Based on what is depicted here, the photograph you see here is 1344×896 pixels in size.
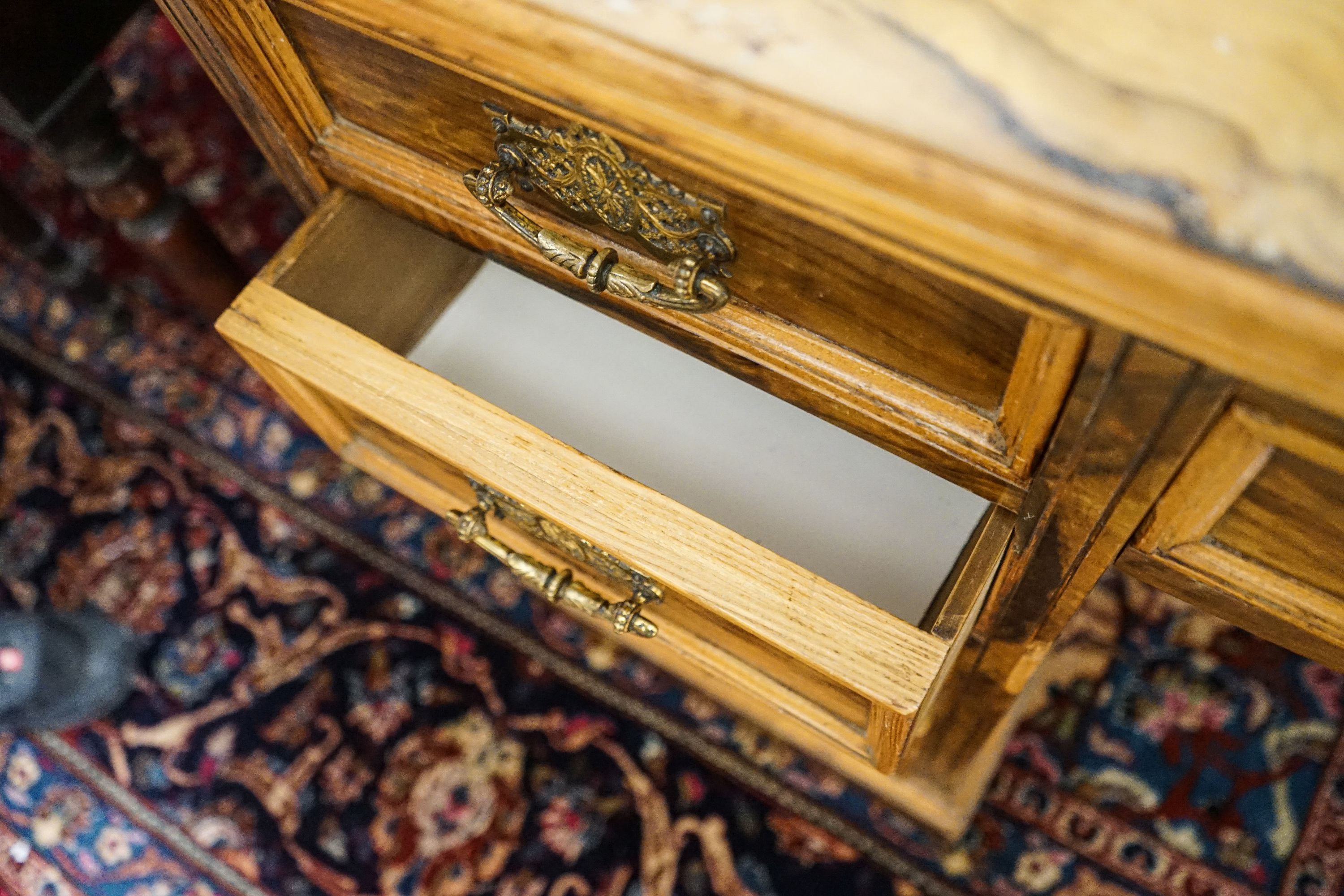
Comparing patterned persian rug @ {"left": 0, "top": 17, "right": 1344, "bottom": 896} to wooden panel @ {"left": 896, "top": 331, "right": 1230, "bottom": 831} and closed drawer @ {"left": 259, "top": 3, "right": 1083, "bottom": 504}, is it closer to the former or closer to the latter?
wooden panel @ {"left": 896, "top": 331, "right": 1230, "bottom": 831}

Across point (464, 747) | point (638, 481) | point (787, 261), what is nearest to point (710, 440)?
point (638, 481)

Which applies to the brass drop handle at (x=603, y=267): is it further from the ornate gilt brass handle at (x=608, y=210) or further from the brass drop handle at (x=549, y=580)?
the brass drop handle at (x=549, y=580)

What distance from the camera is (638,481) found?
50 centimetres

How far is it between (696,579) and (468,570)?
0.53 meters

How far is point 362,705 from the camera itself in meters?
0.88

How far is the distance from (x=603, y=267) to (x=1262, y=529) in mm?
293

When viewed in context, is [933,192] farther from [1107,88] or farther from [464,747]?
[464,747]

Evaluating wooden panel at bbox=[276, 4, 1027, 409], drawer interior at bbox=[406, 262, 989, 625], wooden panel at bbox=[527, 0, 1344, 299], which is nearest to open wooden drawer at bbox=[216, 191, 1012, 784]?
drawer interior at bbox=[406, 262, 989, 625]

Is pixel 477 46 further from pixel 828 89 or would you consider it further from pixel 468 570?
pixel 468 570

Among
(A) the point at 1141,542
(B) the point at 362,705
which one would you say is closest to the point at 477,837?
(B) the point at 362,705

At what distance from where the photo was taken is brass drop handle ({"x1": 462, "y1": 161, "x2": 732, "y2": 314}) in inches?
16.5

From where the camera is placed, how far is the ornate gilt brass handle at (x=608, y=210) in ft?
1.28

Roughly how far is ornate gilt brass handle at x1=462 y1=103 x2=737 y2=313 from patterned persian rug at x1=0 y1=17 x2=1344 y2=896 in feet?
1.72

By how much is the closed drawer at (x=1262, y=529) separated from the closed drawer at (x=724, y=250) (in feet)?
0.18
